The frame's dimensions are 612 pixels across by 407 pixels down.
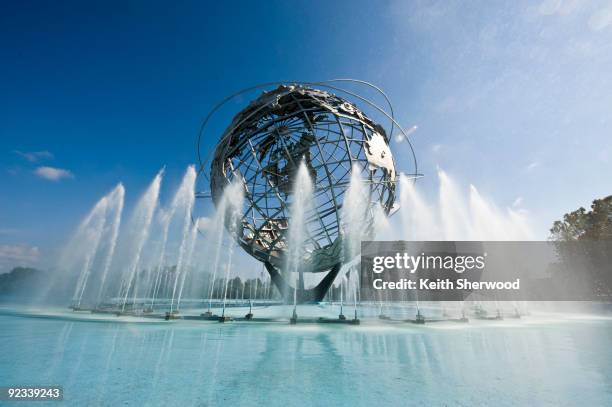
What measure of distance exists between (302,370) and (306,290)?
14.2 meters

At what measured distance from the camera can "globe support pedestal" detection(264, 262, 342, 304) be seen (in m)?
18.0

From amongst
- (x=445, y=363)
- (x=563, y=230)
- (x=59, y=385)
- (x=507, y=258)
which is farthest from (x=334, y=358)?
(x=563, y=230)

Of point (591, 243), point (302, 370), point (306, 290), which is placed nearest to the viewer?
point (302, 370)

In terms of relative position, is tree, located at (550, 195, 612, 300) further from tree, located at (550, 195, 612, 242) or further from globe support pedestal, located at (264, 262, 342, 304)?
globe support pedestal, located at (264, 262, 342, 304)

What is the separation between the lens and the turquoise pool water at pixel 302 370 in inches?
139

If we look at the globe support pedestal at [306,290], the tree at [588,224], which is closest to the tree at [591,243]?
the tree at [588,224]

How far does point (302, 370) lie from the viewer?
4.68 m

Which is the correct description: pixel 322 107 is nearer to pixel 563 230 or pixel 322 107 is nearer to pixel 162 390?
pixel 162 390

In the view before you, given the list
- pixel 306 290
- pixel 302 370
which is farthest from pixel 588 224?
pixel 302 370

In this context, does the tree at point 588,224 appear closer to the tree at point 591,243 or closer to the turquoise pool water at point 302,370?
the tree at point 591,243

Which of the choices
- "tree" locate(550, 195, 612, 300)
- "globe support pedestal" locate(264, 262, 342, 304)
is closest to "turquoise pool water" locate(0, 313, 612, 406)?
"globe support pedestal" locate(264, 262, 342, 304)

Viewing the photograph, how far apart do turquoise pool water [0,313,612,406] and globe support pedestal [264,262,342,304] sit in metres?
10.5

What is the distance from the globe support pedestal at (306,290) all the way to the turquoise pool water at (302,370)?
10.5 meters

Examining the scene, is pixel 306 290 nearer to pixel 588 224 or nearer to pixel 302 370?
pixel 302 370
